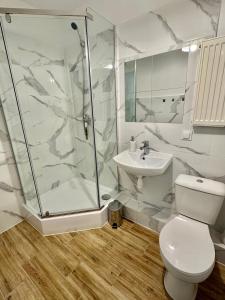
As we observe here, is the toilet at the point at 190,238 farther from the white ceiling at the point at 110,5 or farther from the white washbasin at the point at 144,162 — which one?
the white ceiling at the point at 110,5

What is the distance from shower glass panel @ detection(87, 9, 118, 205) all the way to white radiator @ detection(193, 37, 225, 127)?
3.12 feet

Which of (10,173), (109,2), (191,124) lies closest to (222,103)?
(191,124)

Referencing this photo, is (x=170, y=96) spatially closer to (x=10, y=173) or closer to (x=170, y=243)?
(x=170, y=243)

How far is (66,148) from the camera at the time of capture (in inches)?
98.7

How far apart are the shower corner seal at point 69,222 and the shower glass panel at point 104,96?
7.2 inches

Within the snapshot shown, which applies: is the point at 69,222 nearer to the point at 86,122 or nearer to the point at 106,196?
the point at 106,196

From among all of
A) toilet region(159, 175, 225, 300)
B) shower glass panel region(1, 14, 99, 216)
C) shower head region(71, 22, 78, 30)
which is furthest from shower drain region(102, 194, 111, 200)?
shower head region(71, 22, 78, 30)

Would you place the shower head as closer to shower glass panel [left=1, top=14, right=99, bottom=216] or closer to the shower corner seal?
shower glass panel [left=1, top=14, right=99, bottom=216]

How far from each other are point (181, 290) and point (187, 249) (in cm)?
31

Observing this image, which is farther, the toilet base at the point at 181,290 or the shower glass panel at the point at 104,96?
the shower glass panel at the point at 104,96

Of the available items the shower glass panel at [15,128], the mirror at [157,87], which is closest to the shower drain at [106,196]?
the shower glass panel at [15,128]

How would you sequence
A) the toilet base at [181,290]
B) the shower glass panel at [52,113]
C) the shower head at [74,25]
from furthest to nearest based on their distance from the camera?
the shower glass panel at [52,113] < the shower head at [74,25] < the toilet base at [181,290]

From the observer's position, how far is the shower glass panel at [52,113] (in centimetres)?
173

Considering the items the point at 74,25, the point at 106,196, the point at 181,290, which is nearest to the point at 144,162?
the point at 106,196
